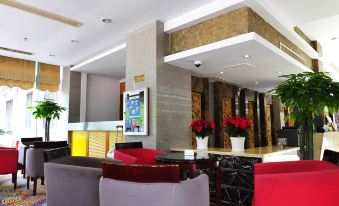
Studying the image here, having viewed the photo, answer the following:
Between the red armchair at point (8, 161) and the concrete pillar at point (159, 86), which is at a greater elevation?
the concrete pillar at point (159, 86)

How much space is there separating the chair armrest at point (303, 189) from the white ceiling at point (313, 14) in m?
3.37

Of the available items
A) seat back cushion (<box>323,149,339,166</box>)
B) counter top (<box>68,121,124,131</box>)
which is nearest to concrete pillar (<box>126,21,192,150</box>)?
counter top (<box>68,121,124,131</box>)

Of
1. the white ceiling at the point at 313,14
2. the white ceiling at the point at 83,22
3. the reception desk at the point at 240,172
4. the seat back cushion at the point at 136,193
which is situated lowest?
the reception desk at the point at 240,172

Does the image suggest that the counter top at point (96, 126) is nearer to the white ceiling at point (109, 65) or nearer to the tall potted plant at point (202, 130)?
the white ceiling at point (109, 65)

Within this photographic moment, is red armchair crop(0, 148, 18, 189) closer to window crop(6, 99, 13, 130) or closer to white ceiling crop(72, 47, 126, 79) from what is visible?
white ceiling crop(72, 47, 126, 79)

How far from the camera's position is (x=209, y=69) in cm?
538

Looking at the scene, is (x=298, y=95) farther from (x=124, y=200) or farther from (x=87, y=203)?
(x=87, y=203)

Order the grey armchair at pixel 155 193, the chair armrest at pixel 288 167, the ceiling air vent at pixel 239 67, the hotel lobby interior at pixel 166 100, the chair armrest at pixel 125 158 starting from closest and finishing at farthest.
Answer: the grey armchair at pixel 155 193, the hotel lobby interior at pixel 166 100, the chair armrest at pixel 288 167, the chair armrest at pixel 125 158, the ceiling air vent at pixel 239 67

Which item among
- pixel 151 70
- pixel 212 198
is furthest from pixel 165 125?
pixel 212 198

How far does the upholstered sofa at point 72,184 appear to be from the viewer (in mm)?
1882

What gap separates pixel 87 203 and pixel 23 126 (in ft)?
22.4

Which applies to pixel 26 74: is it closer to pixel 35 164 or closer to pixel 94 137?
pixel 94 137

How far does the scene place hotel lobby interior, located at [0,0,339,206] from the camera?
1.55 m

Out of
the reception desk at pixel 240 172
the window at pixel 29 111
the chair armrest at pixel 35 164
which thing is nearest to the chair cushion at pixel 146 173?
the reception desk at pixel 240 172
